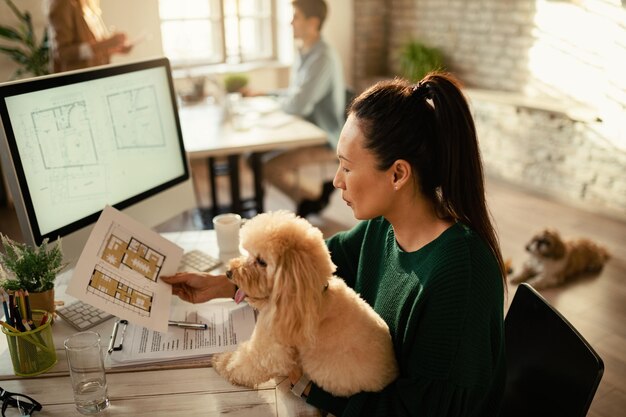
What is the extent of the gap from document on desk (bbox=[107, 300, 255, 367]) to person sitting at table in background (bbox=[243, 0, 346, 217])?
233cm

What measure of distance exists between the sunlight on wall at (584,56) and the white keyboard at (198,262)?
3313 millimetres

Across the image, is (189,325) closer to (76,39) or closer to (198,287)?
(198,287)

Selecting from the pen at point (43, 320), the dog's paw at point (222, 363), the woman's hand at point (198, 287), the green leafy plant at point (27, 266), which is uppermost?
the green leafy plant at point (27, 266)

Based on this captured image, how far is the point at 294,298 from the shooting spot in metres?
0.98

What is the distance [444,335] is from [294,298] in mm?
280

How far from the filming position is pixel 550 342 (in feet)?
3.84

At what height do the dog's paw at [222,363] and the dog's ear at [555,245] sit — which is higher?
the dog's paw at [222,363]

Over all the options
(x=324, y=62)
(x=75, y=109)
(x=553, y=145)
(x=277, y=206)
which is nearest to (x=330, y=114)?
(x=324, y=62)

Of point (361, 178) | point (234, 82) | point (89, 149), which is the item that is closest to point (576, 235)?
point (234, 82)

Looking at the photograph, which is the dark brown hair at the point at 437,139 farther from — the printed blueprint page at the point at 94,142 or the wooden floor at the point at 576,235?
the wooden floor at the point at 576,235

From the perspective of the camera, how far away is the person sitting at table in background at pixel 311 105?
3.60 metres

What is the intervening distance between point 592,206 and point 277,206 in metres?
2.36

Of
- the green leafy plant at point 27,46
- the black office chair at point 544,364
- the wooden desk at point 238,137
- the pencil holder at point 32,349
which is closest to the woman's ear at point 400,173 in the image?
the black office chair at point 544,364

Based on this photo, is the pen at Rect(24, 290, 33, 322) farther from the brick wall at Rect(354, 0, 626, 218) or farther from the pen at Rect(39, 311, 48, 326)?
the brick wall at Rect(354, 0, 626, 218)
